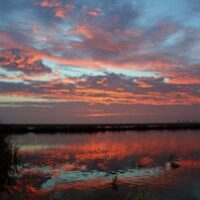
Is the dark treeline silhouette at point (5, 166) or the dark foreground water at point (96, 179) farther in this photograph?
the dark treeline silhouette at point (5, 166)

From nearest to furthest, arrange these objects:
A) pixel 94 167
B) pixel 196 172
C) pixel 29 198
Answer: pixel 29 198
pixel 196 172
pixel 94 167

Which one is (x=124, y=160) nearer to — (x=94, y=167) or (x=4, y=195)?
(x=94, y=167)

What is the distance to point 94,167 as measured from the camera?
1148 inches

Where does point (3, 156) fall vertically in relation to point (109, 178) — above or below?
above

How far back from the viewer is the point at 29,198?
58.9ft

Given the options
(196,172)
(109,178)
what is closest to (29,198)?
(109,178)

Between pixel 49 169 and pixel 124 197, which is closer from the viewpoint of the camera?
pixel 124 197

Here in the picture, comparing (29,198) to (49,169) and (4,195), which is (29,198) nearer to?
(4,195)

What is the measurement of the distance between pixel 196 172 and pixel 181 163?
16.3 ft

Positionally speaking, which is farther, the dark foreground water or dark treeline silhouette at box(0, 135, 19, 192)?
dark treeline silhouette at box(0, 135, 19, 192)

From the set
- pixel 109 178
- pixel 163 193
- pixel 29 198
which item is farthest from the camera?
pixel 109 178

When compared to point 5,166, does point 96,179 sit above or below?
below

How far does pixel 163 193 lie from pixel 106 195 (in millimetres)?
3422

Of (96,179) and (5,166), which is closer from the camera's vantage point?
(5,166)
